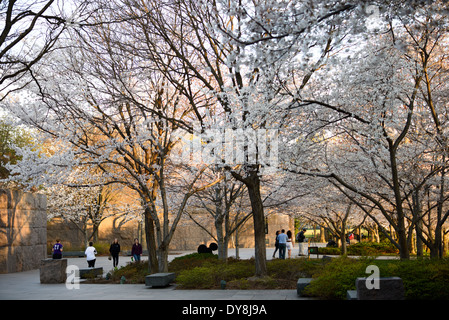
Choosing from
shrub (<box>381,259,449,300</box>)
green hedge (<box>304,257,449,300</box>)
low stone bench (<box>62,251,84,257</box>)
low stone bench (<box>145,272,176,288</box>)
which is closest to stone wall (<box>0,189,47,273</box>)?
low stone bench (<box>62,251,84,257</box>)

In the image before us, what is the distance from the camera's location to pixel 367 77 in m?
11.7

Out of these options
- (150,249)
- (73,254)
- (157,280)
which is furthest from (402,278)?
(73,254)

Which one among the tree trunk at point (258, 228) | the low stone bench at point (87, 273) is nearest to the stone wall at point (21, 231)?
the low stone bench at point (87, 273)

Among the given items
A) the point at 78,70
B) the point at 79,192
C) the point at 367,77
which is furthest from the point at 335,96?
the point at 79,192

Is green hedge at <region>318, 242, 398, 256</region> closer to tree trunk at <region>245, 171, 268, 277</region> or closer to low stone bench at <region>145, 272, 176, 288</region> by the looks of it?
tree trunk at <region>245, 171, 268, 277</region>

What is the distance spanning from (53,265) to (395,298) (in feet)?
42.0

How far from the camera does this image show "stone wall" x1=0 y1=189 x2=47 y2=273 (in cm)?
2148

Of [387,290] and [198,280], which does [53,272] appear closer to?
[198,280]

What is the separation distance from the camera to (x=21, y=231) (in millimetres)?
22594

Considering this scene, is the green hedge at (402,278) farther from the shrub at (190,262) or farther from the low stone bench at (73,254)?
the low stone bench at (73,254)

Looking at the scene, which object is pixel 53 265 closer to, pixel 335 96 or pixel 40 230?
pixel 40 230

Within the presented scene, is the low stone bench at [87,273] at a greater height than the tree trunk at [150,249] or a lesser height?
lesser

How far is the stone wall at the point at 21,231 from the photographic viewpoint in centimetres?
2148
